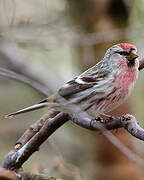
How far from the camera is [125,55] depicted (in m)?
3.01

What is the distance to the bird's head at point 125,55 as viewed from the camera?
2.89 m

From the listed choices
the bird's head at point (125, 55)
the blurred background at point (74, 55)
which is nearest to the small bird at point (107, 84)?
the bird's head at point (125, 55)

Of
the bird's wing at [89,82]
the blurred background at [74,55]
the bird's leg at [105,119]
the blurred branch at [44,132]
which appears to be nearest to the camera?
the blurred branch at [44,132]

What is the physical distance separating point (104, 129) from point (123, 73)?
88cm

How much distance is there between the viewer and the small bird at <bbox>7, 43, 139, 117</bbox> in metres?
2.92

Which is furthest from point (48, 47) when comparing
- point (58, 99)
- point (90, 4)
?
point (58, 99)

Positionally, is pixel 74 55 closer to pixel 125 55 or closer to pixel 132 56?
pixel 125 55

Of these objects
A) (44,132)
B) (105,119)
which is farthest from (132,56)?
(44,132)

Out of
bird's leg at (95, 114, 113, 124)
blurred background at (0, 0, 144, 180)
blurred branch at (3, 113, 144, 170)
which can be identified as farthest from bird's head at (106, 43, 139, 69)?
blurred background at (0, 0, 144, 180)

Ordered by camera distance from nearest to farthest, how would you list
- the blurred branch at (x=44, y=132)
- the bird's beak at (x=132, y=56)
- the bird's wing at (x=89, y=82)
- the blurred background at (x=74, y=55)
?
the blurred branch at (x=44, y=132)
the bird's beak at (x=132, y=56)
the bird's wing at (x=89, y=82)
the blurred background at (x=74, y=55)

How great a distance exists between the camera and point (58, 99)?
8.75 ft

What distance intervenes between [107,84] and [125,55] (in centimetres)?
21

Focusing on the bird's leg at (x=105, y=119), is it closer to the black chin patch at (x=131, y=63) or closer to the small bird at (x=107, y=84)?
the small bird at (x=107, y=84)

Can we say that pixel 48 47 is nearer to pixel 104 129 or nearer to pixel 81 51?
pixel 81 51
